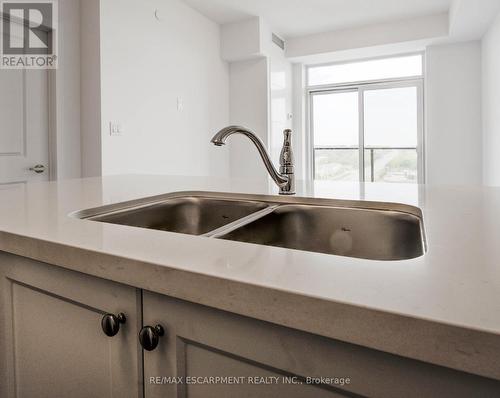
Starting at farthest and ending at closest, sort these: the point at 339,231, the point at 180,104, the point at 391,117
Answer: the point at 391,117 → the point at 180,104 → the point at 339,231

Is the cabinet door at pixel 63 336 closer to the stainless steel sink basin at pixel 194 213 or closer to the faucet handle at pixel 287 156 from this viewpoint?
the stainless steel sink basin at pixel 194 213

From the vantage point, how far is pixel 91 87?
304 cm

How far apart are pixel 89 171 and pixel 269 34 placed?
9.40 feet

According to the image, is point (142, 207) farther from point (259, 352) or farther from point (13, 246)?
point (259, 352)

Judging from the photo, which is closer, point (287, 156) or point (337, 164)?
point (287, 156)

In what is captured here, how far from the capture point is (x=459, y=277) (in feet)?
1.33

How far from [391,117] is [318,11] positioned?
6.08ft

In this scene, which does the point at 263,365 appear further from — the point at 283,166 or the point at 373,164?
the point at 373,164

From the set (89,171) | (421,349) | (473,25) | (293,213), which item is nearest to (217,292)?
(421,349)

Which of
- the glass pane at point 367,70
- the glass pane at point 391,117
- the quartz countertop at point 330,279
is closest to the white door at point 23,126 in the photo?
the quartz countertop at point 330,279

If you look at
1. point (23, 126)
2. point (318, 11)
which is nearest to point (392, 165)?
point (318, 11)

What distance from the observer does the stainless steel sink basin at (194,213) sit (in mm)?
1083

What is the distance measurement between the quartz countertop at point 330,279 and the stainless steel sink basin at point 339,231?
0.53ft

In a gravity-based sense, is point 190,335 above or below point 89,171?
below
